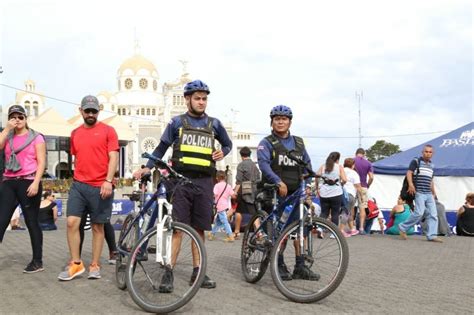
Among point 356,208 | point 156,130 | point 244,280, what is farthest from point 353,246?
point 156,130

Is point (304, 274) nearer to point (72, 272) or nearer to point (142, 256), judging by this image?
point (142, 256)

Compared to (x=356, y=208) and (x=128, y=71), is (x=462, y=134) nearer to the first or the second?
(x=356, y=208)

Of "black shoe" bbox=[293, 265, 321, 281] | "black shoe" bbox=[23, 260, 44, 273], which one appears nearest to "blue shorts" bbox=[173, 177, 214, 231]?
"black shoe" bbox=[293, 265, 321, 281]

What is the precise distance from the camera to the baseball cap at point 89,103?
17.9ft

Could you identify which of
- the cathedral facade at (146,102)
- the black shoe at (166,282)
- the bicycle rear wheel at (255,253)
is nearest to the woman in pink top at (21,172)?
the black shoe at (166,282)

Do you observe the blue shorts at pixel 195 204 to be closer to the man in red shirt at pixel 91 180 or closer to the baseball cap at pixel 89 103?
the man in red shirt at pixel 91 180

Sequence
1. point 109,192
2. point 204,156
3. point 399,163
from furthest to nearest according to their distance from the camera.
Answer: point 399,163
point 109,192
point 204,156

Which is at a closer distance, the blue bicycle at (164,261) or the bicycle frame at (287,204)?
the blue bicycle at (164,261)

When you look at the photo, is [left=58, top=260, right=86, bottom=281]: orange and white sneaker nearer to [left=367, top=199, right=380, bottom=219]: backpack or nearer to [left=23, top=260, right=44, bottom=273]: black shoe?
[left=23, top=260, right=44, bottom=273]: black shoe

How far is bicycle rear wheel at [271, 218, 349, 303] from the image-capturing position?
175 inches

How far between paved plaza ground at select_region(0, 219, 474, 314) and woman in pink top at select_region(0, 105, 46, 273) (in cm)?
62

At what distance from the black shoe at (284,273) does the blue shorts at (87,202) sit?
188cm

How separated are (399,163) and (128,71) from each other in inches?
3916

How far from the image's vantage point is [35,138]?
5984 mm
